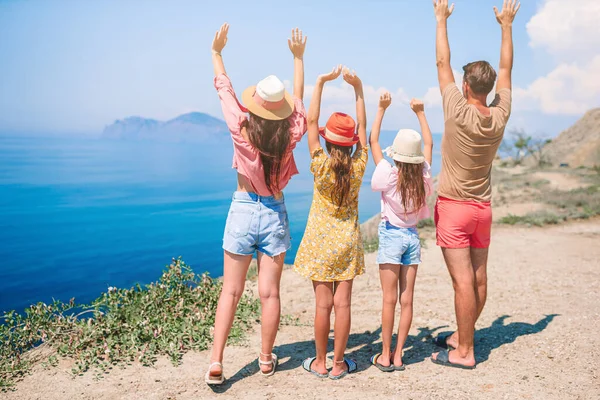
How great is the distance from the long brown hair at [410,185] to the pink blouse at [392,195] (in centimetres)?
4

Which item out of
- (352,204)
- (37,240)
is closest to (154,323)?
(352,204)

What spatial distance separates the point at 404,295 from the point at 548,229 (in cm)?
787

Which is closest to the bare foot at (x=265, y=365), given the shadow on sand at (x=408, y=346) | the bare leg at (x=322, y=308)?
the shadow on sand at (x=408, y=346)

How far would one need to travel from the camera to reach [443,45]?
3.44 m

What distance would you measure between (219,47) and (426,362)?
9.79ft

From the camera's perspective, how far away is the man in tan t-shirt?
338cm

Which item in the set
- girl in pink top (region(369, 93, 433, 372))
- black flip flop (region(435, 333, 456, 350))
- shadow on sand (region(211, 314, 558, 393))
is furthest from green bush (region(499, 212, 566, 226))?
girl in pink top (region(369, 93, 433, 372))

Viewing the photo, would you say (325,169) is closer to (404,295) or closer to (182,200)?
(404,295)

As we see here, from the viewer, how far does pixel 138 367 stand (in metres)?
3.87

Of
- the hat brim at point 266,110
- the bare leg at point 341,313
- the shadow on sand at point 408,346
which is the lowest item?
the shadow on sand at point 408,346

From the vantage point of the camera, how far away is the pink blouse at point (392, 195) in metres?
3.36

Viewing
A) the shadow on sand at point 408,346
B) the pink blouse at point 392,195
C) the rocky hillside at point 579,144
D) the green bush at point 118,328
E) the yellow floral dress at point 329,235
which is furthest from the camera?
the rocky hillside at point 579,144

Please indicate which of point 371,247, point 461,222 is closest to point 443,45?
point 461,222

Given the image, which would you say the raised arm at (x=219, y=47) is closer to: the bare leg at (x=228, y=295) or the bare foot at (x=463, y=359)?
the bare leg at (x=228, y=295)
